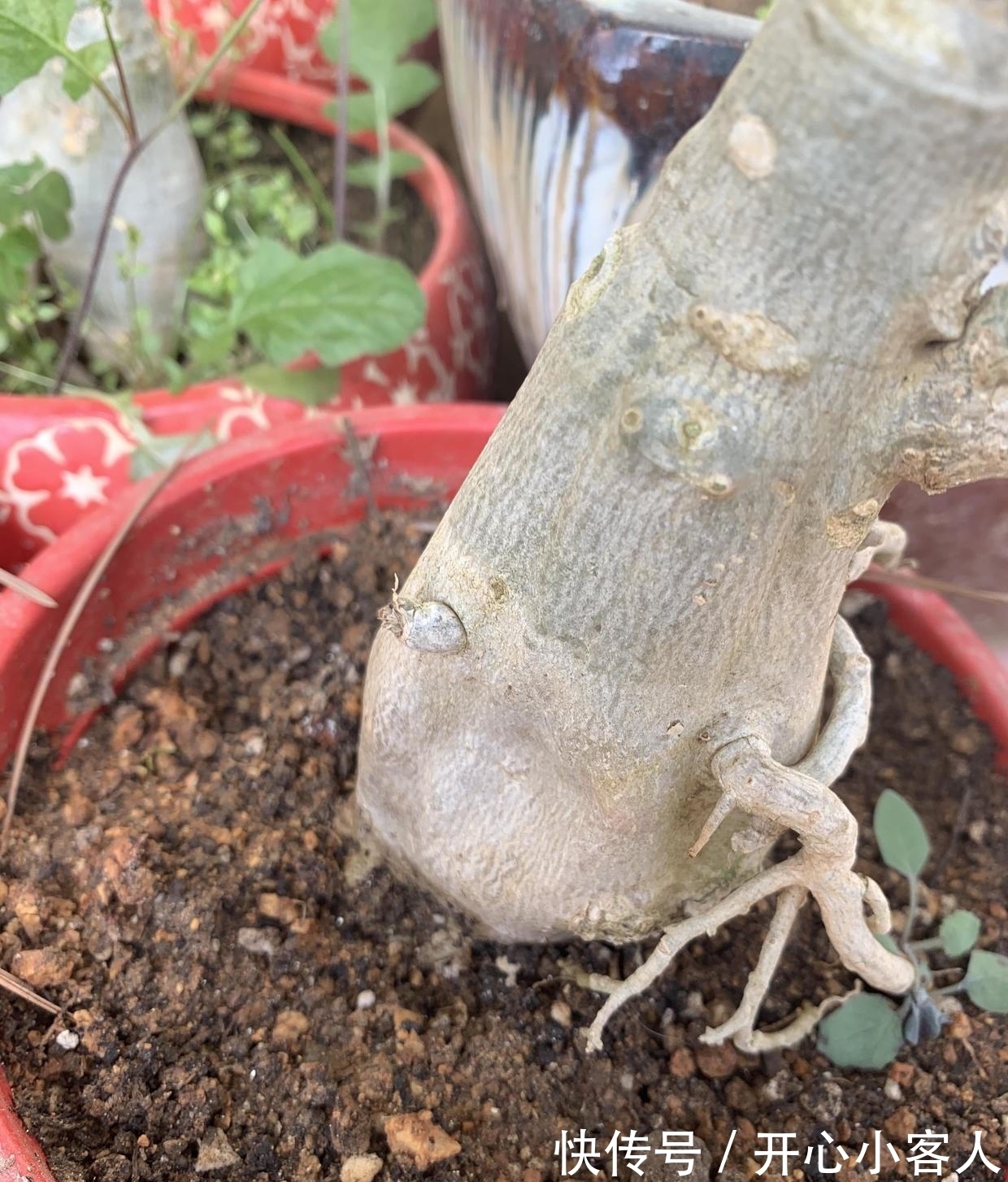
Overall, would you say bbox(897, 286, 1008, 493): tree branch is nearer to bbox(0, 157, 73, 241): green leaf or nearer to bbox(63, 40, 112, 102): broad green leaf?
bbox(63, 40, 112, 102): broad green leaf

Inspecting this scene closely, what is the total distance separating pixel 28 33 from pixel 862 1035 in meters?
0.88

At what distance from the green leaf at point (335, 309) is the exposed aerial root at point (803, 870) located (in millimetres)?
472

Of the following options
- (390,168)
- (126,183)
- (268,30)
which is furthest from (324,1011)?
(268,30)

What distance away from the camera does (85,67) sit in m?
0.74

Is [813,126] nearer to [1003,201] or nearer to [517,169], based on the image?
[1003,201]

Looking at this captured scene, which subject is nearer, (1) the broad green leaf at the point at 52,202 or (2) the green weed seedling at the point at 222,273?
(2) the green weed seedling at the point at 222,273

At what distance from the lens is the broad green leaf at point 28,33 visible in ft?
2.32

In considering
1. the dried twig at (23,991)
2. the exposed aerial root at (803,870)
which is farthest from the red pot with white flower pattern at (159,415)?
the exposed aerial root at (803,870)

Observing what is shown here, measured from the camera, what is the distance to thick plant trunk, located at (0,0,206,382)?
104 cm

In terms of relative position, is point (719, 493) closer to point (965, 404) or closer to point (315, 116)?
point (965, 404)

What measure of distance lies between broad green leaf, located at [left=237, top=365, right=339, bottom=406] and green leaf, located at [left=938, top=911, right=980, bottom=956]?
2.26ft

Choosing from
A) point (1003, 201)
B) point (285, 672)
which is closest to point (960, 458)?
point (1003, 201)

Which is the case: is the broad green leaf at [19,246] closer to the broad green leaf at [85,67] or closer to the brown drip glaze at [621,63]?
the broad green leaf at [85,67]

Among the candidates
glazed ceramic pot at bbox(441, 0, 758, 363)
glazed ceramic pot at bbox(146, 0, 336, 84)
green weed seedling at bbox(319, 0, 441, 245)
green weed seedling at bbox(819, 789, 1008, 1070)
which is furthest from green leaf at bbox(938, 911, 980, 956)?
glazed ceramic pot at bbox(146, 0, 336, 84)
